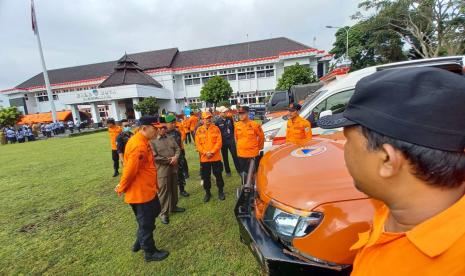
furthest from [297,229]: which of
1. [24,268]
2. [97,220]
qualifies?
[97,220]

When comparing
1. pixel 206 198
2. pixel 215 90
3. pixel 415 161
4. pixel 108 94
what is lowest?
pixel 206 198

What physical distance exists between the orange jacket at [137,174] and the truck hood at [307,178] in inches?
58.5

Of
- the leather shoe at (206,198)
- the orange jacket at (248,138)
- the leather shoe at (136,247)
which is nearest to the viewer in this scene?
the leather shoe at (136,247)

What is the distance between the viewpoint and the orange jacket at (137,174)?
9.50ft

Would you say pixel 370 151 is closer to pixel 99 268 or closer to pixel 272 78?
pixel 99 268

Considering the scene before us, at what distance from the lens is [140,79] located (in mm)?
37000

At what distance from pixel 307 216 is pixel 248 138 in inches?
132

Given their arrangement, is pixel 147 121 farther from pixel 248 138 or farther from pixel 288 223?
pixel 248 138

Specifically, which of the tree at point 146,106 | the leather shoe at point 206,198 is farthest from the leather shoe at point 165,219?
the tree at point 146,106

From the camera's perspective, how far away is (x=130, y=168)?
2.89 m

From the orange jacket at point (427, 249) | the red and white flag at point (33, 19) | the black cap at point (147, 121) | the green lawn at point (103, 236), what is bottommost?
the green lawn at point (103, 236)

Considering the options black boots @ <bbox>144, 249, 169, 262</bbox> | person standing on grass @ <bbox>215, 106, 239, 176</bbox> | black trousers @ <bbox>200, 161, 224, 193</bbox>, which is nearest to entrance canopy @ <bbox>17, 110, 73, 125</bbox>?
person standing on grass @ <bbox>215, 106, 239, 176</bbox>

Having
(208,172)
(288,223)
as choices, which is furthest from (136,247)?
(288,223)

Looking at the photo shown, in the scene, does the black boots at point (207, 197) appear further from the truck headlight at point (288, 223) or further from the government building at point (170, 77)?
the government building at point (170, 77)
